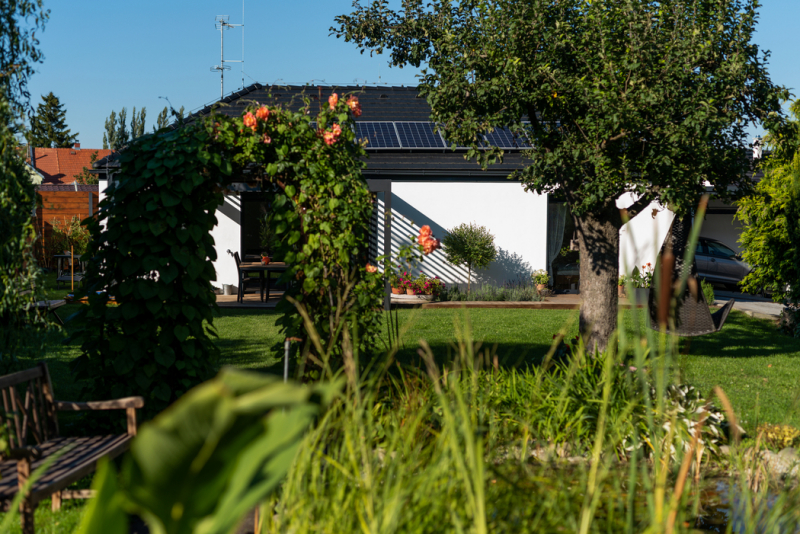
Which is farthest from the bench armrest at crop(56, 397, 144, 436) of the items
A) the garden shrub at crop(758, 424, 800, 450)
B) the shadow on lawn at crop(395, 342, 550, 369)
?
the shadow on lawn at crop(395, 342, 550, 369)

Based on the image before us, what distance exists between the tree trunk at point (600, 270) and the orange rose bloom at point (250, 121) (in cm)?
405

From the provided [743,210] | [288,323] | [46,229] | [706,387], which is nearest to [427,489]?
[288,323]

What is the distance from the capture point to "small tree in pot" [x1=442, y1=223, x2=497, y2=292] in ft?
44.8

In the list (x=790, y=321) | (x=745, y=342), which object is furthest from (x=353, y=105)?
(x=790, y=321)

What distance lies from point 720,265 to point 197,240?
15841mm

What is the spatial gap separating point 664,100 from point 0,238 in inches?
208

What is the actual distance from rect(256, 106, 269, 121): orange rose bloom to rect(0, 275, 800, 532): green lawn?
160 cm

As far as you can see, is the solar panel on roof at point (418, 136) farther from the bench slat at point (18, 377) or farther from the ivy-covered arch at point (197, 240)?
the bench slat at point (18, 377)

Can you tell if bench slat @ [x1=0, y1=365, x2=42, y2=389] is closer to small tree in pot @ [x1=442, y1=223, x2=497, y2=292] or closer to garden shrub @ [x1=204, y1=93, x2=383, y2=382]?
garden shrub @ [x1=204, y1=93, x2=383, y2=382]

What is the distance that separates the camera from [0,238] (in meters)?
3.44

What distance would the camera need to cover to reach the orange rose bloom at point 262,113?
4211mm

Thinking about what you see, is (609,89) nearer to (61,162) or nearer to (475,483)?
(475,483)

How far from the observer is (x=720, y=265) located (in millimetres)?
16781

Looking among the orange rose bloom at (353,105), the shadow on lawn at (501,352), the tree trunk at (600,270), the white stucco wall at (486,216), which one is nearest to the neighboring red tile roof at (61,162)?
the white stucco wall at (486,216)
